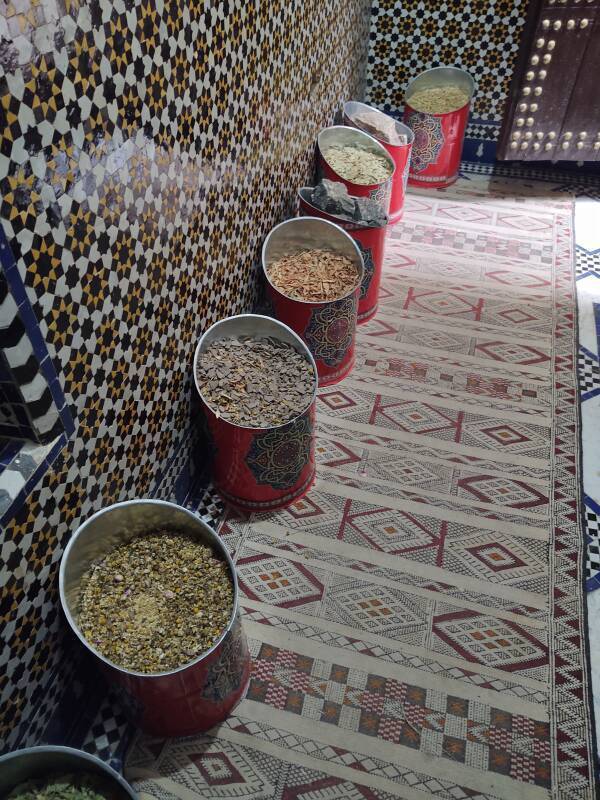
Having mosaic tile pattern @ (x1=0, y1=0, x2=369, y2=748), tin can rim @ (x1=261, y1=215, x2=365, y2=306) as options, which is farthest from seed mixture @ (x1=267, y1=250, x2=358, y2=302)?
mosaic tile pattern @ (x1=0, y1=0, x2=369, y2=748)

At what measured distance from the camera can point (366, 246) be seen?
135 inches

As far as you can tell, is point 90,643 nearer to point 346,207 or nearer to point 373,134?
point 346,207

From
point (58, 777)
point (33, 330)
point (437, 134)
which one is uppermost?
point (33, 330)

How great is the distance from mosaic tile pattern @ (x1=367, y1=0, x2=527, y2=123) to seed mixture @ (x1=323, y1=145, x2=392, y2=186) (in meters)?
1.15

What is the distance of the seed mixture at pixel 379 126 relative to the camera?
4.25 meters

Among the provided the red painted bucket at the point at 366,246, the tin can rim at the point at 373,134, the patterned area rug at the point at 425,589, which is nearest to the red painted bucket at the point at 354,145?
the tin can rim at the point at 373,134

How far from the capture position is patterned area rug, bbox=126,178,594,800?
2059 mm

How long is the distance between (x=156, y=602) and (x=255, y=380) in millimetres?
964

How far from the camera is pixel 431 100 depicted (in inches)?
183

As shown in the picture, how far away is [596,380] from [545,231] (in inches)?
56.6

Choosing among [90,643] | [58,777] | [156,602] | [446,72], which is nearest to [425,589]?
[156,602]

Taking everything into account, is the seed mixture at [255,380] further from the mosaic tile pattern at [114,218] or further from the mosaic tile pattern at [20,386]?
the mosaic tile pattern at [20,386]

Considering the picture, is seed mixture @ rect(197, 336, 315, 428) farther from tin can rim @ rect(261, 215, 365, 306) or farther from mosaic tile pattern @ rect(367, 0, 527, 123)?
mosaic tile pattern @ rect(367, 0, 527, 123)

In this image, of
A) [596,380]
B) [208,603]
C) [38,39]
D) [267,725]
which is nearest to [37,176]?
[38,39]
